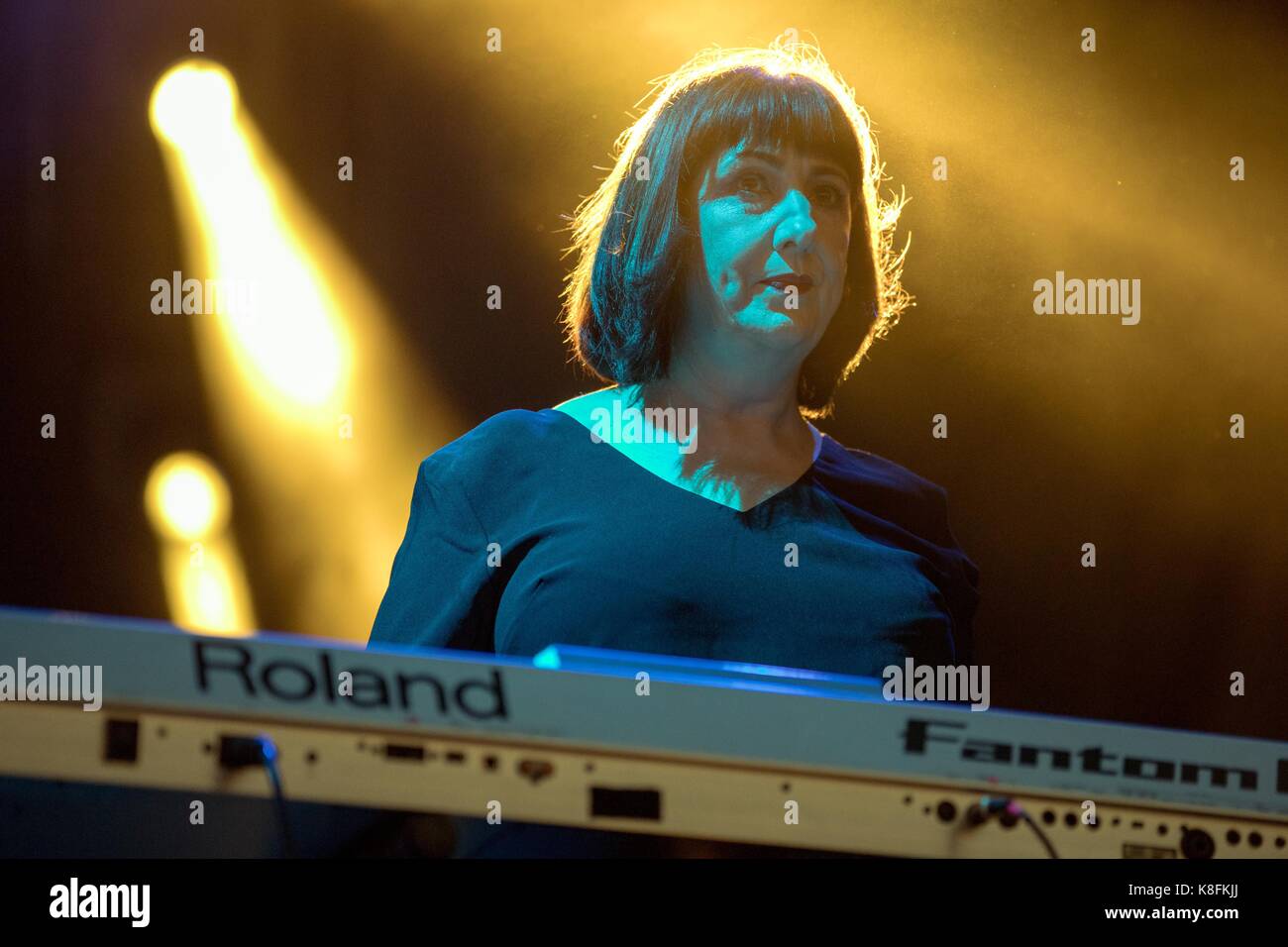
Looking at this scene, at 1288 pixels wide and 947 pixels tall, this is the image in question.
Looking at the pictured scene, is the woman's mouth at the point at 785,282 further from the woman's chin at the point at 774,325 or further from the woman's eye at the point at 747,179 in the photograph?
the woman's eye at the point at 747,179

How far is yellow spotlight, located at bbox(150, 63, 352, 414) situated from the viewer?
2434mm

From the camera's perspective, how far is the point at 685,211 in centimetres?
191

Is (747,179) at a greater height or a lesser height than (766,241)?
greater

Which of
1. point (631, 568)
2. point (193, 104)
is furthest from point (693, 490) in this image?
point (193, 104)

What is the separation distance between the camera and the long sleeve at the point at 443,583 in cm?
164

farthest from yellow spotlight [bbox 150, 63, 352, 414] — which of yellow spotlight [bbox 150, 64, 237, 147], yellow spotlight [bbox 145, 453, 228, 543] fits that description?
yellow spotlight [bbox 145, 453, 228, 543]

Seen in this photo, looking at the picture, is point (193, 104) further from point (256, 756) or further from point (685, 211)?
point (256, 756)

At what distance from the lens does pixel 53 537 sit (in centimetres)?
235

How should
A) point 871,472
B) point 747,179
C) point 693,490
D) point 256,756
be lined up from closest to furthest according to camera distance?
point 256,756 < point 693,490 < point 747,179 < point 871,472

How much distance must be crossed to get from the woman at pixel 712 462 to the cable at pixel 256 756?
52 cm

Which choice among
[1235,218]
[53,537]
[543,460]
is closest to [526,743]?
[543,460]

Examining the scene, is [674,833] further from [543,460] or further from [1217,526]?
[1217,526]

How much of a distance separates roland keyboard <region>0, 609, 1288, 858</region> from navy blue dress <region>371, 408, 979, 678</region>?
397 mm

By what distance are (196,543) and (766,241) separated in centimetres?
131
